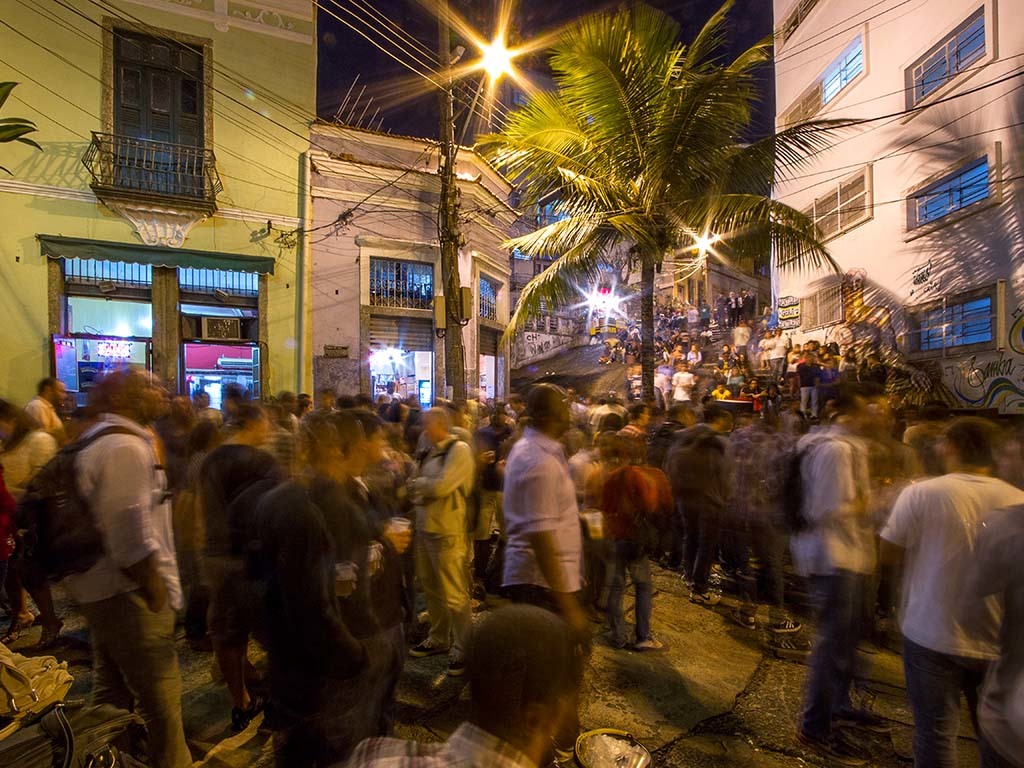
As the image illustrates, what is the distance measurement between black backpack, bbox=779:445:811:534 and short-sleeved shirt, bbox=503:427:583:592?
1465 millimetres

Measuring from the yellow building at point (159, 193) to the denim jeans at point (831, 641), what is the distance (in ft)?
40.7

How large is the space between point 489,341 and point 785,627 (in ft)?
42.2

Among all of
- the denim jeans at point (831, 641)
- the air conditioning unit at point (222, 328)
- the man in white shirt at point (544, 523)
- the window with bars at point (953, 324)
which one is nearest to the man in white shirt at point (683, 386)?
the window with bars at point (953, 324)

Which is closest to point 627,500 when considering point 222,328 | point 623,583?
point 623,583

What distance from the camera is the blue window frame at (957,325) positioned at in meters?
10.7

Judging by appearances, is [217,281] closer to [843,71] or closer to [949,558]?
[949,558]

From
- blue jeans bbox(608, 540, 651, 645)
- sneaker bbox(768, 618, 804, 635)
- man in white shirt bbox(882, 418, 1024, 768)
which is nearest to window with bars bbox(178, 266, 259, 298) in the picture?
blue jeans bbox(608, 540, 651, 645)

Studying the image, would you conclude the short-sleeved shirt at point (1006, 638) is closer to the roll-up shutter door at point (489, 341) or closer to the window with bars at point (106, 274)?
the window with bars at point (106, 274)

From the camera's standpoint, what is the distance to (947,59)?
1152 cm

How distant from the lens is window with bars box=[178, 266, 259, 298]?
42.6ft

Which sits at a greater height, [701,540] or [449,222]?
[449,222]

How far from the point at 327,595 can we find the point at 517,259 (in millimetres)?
32958

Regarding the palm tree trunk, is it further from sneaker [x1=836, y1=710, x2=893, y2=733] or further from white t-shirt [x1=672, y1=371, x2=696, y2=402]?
sneaker [x1=836, y1=710, x2=893, y2=733]

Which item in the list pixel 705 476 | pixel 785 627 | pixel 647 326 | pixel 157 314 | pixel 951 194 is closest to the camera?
pixel 785 627
